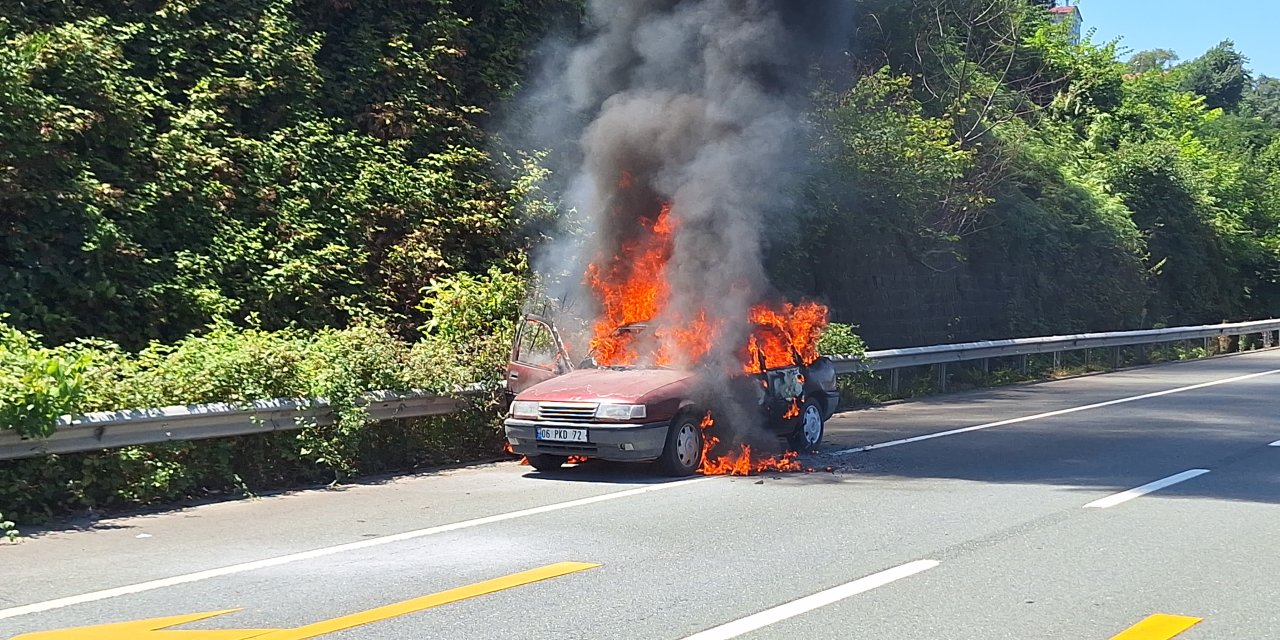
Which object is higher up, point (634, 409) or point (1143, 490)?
point (634, 409)

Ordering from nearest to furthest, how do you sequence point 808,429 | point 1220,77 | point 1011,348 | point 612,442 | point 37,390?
1. point 37,390
2. point 612,442
3. point 808,429
4. point 1011,348
5. point 1220,77

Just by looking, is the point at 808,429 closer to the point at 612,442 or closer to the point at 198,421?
the point at 612,442

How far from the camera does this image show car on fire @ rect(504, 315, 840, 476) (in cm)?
1093

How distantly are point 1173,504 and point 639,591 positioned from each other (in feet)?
16.7

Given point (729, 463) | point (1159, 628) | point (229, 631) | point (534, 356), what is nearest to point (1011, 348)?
point (534, 356)

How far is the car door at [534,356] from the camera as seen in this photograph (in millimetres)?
12812

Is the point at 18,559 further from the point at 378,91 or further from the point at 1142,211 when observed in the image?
the point at 1142,211

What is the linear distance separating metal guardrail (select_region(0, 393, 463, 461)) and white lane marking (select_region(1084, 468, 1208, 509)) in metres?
6.19

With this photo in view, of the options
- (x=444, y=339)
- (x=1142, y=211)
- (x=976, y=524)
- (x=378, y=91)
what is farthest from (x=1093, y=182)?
(x=976, y=524)

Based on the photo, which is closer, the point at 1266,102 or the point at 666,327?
the point at 666,327

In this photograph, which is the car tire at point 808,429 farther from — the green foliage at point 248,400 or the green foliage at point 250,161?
the green foliage at point 250,161

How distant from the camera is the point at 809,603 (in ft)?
21.3

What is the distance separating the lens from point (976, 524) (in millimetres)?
8867

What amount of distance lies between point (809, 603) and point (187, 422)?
5678 millimetres
